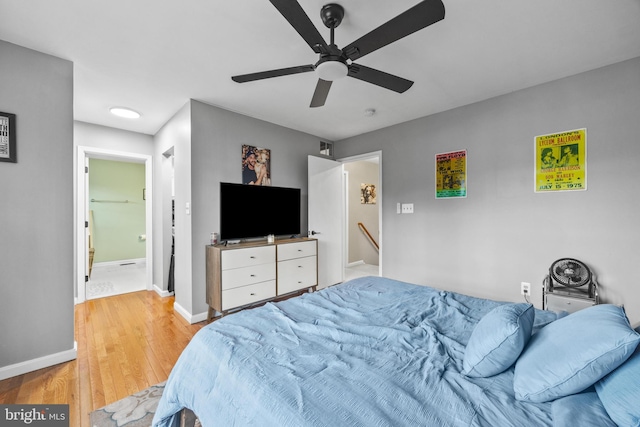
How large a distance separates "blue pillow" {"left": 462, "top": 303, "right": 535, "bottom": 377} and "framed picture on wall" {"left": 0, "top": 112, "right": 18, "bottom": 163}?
3.16m

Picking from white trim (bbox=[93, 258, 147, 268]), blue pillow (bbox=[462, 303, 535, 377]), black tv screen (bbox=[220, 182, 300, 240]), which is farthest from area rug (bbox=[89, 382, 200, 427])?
white trim (bbox=[93, 258, 147, 268])

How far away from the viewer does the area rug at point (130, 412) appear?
1525 mm

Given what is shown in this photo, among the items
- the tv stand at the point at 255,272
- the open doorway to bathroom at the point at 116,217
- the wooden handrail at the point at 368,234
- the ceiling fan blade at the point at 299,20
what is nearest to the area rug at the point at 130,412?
the tv stand at the point at 255,272

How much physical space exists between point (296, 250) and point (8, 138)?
2713mm

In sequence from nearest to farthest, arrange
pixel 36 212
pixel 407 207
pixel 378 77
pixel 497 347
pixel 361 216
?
pixel 497 347
pixel 378 77
pixel 36 212
pixel 407 207
pixel 361 216

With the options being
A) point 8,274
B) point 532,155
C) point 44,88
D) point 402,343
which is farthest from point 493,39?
point 8,274

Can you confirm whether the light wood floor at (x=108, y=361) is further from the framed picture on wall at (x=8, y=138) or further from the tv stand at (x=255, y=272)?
the framed picture on wall at (x=8, y=138)

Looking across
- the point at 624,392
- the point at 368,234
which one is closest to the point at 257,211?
the point at 624,392

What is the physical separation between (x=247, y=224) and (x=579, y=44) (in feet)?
11.4

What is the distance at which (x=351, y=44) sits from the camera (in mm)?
1479

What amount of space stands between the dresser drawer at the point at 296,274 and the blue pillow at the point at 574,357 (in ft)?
8.71

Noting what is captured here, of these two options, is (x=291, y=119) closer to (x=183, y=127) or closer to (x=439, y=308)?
(x=183, y=127)

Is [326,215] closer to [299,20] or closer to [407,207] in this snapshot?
[407,207]

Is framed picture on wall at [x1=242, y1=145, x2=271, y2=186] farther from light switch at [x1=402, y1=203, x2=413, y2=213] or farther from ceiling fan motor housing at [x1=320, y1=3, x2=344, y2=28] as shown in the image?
ceiling fan motor housing at [x1=320, y1=3, x2=344, y2=28]
